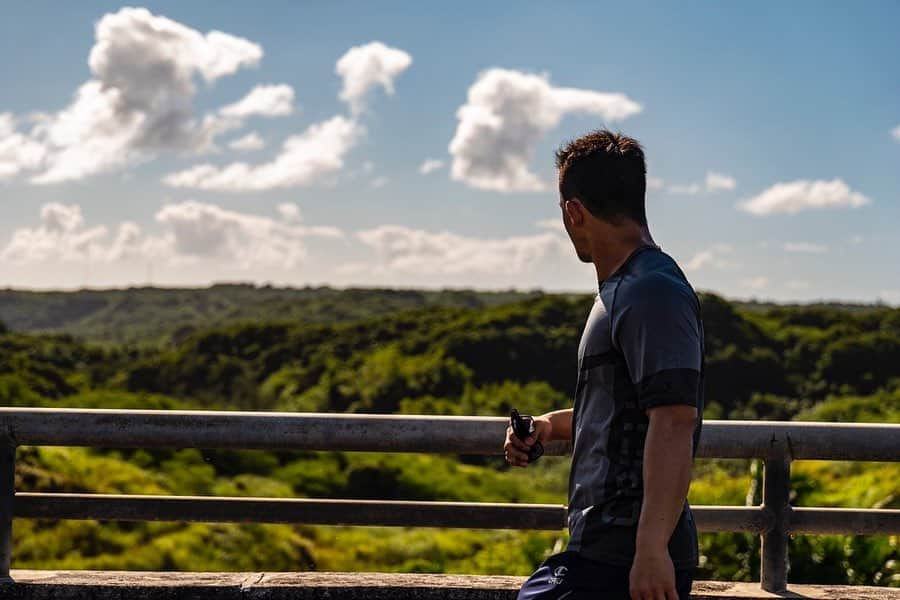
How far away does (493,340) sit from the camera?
76562 millimetres

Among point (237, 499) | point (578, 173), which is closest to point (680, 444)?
point (578, 173)

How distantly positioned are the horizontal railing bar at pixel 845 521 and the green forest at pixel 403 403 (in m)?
1.61

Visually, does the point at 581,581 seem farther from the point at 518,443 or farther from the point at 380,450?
the point at 380,450

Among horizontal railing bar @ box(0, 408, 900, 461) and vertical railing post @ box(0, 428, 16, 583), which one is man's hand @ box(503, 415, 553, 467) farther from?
vertical railing post @ box(0, 428, 16, 583)

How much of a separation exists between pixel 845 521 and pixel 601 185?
244 centimetres

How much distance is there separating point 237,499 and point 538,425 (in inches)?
70.2

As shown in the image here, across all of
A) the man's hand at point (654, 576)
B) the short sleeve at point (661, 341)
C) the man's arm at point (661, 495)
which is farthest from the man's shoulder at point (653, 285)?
the man's hand at point (654, 576)

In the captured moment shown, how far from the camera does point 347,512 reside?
446 cm

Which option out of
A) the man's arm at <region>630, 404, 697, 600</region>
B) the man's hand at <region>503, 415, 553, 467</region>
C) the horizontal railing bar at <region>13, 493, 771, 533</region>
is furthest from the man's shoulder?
the horizontal railing bar at <region>13, 493, 771, 533</region>

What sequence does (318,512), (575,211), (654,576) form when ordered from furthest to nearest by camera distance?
(318,512), (575,211), (654,576)

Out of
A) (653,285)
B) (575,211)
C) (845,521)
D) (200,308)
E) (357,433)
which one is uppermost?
(575,211)

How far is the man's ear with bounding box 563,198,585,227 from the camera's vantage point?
2.67 metres

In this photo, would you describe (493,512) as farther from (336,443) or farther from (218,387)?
Result: (218,387)

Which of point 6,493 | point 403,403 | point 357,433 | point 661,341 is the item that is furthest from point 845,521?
point 403,403
